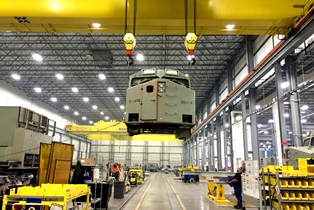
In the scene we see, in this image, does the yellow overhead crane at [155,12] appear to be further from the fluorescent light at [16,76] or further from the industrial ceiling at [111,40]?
the fluorescent light at [16,76]

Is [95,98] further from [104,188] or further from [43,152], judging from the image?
[43,152]

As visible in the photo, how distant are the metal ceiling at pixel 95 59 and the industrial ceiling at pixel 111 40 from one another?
0.07 metres

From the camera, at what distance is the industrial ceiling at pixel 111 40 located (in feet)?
22.7

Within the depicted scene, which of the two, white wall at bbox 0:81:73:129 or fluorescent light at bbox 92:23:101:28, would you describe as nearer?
fluorescent light at bbox 92:23:101:28

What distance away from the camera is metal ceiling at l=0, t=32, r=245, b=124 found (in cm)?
1653

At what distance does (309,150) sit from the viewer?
694 cm

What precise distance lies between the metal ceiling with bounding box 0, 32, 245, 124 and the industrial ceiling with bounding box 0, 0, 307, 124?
0.07 metres

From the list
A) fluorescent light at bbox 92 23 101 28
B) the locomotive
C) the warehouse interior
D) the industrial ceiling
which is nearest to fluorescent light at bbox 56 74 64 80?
the warehouse interior

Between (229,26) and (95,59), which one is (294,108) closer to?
(229,26)

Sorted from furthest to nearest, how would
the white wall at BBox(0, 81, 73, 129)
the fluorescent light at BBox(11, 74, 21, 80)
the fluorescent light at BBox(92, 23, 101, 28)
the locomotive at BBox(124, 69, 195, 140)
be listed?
the white wall at BBox(0, 81, 73, 129) → the fluorescent light at BBox(11, 74, 21, 80) → the fluorescent light at BBox(92, 23, 101, 28) → the locomotive at BBox(124, 69, 195, 140)

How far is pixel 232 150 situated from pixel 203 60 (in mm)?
7188

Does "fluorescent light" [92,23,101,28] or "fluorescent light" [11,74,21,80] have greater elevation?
"fluorescent light" [11,74,21,80]

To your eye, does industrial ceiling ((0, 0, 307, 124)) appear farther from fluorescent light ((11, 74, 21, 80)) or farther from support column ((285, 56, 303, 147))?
support column ((285, 56, 303, 147))

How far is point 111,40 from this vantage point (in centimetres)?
1659
